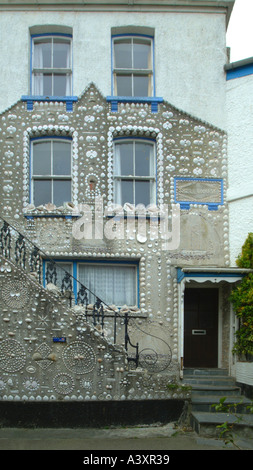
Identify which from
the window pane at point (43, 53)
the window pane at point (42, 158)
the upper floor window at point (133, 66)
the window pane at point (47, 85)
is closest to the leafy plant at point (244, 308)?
the upper floor window at point (133, 66)

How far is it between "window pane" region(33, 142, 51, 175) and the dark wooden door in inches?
191

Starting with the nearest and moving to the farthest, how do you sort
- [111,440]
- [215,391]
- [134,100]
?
[111,440] < [215,391] < [134,100]

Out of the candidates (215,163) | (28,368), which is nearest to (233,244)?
(215,163)

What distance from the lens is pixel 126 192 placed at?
11.6 metres

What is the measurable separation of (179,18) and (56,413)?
1040cm

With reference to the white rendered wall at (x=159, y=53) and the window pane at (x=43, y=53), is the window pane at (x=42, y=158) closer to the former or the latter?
the white rendered wall at (x=159, y=53)

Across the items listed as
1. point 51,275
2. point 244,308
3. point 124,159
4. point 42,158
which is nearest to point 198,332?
point 244,308

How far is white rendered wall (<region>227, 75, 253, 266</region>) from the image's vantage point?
1109cm

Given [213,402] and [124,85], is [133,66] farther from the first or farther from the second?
[213,402]

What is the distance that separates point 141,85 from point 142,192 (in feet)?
9.84

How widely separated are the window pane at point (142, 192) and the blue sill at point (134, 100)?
192 cm

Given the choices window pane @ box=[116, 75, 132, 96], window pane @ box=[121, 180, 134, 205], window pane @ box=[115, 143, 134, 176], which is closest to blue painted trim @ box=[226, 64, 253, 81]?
window pane @ box=[116, 75, 132, 96]

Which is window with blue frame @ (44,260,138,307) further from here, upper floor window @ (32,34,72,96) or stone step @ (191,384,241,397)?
upper floor window @ (32,34,72,96)

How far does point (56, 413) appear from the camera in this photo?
9.25m
